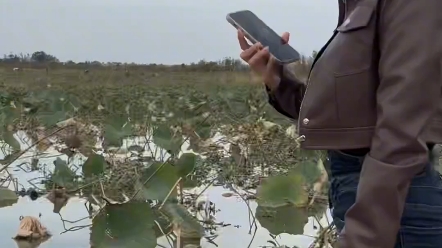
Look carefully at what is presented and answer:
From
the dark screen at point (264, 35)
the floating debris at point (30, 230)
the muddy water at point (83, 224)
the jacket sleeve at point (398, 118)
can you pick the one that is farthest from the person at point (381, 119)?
the floating debris at point (30, 230)

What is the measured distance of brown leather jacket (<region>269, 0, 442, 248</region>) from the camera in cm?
77

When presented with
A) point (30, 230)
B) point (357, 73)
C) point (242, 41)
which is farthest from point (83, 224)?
point (357, 73)

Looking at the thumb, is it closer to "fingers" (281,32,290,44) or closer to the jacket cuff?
"fingers" (281,32,290,44)

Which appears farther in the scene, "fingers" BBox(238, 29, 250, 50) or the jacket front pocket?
"fingers" BBox(238, 29, 250, 50)

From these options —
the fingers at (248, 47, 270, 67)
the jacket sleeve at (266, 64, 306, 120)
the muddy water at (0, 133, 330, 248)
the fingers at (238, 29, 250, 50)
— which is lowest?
the muddy water at (0, 133, 330, 248)

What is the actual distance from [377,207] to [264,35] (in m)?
0.42

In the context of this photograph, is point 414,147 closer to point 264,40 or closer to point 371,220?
point 371,220

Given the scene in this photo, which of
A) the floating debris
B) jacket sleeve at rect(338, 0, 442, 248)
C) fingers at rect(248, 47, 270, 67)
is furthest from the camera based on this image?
the floating debris

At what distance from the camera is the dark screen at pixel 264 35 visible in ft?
3.51

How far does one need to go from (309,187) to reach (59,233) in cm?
88

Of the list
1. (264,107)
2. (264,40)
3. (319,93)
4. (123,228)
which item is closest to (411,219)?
(319,93)

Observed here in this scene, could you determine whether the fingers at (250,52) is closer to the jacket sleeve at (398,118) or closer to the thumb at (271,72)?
the thumb at (271,72)

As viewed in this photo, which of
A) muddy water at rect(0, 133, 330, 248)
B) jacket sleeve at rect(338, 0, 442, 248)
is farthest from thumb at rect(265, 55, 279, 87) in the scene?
muddy water at rect(0, 133, 330, 248)

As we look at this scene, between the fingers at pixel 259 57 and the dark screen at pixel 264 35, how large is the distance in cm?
1
